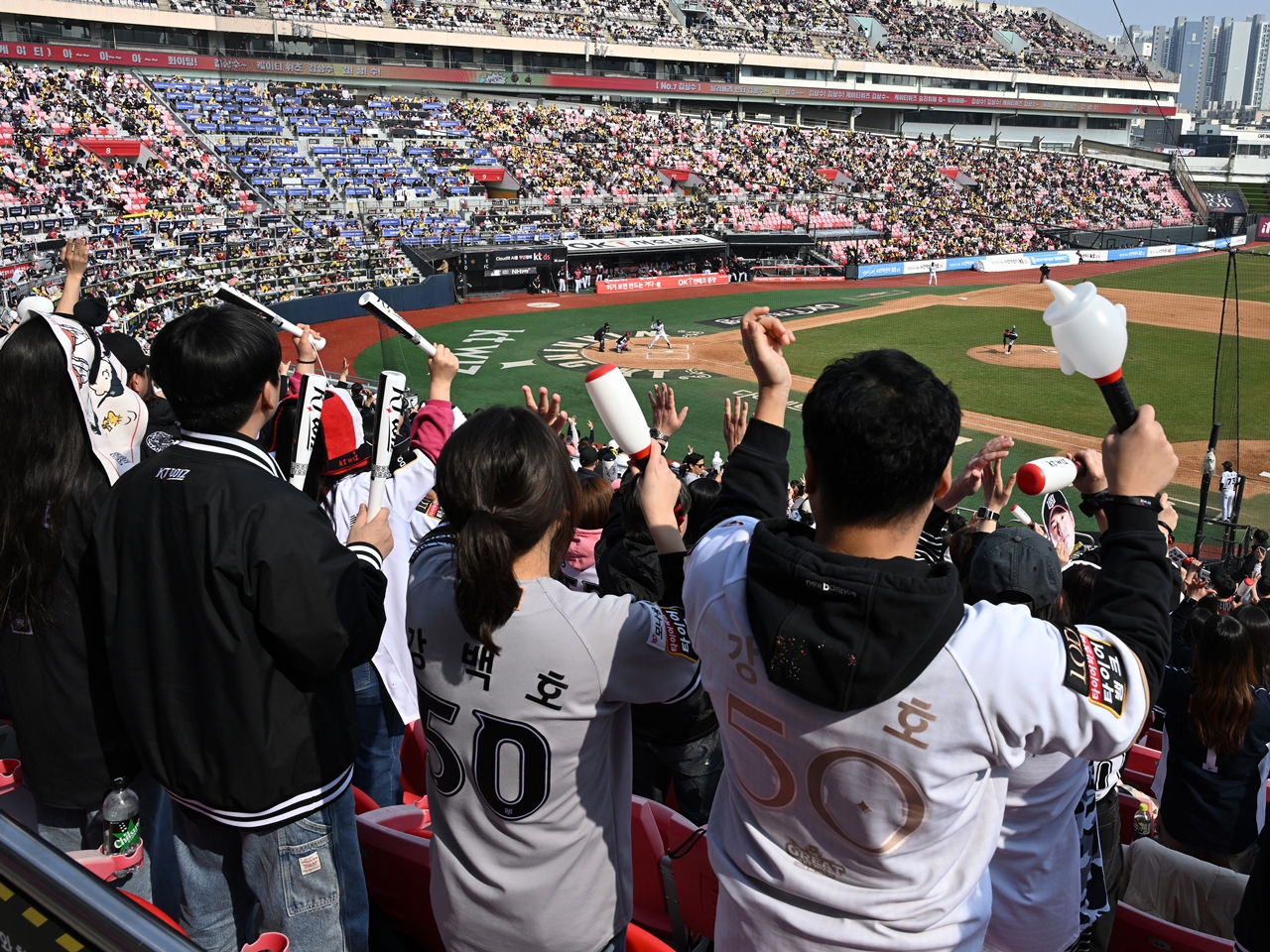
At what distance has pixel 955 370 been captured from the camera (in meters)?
26.1

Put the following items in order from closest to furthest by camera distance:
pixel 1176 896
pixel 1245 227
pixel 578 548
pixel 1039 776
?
pixel 1039 776, pixel 1176 896, pixel 578 548, pixel 1245 227

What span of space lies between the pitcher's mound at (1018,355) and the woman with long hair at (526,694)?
2632 cm

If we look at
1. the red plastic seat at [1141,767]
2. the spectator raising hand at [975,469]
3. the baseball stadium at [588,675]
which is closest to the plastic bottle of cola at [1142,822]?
the baseball stadium at [588,675]

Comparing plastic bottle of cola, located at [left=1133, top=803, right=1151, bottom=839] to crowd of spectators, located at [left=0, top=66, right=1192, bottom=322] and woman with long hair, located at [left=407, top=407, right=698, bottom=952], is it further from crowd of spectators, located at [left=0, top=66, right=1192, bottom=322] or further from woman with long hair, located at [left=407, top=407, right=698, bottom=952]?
crowd of spectators, located at [left=0, top=66, right=1192, bottom=322]

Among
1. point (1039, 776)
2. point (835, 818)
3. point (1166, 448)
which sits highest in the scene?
point (1166, 448)

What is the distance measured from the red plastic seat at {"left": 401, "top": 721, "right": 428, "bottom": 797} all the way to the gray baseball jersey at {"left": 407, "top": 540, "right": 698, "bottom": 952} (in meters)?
1.54

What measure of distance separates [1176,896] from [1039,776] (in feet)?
Answer: 4.58

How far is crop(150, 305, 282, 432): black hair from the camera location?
8.95 feet

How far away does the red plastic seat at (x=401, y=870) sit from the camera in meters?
3.03

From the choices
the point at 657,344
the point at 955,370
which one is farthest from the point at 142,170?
the point at 955,370

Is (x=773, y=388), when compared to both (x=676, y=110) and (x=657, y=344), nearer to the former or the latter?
(x=657, y=344)

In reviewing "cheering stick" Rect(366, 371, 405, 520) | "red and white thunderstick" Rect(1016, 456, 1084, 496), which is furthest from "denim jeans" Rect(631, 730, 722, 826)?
"red and white thunderstick" Rect(1016, 456, 1084, 496)

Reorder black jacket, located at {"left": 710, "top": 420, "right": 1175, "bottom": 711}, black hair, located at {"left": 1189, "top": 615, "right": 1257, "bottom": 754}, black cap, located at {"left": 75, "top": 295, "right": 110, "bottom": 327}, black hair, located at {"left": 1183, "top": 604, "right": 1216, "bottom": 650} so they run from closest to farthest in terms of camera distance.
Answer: black jacket, located at {"left": 710, "top": 420, "right": 1175, "bottom": 711}
black hair, located at {"left": 1189, "top": 615, "right": 1257, "bottom": 754}
black hair, located at {"left": 1183, "top": 604, "right": 1216, "bottom": 650}
black cap, located at {"left": 75, "top": 295, "right": 110, "bottom": 327}

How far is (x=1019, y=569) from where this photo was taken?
2760 mm
